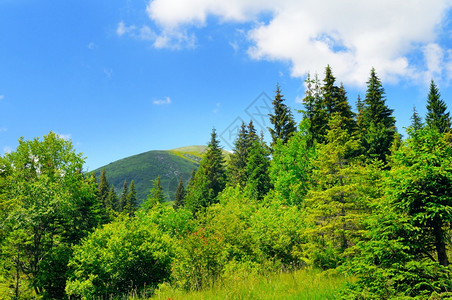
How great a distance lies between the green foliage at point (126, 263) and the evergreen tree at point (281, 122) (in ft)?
89.0

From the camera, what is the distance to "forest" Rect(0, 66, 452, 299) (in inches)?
208

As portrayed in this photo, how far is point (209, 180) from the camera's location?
4484 cm

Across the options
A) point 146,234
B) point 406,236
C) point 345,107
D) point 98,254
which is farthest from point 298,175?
point 406,236

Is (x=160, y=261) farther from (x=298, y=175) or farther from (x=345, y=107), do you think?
(x=345, y=107)

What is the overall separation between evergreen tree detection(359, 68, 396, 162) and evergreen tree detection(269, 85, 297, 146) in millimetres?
9154

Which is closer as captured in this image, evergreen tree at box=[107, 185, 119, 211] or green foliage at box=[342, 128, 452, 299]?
green foliage at box=[342, 128, 452, 299]

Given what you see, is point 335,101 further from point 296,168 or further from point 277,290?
point 277,290

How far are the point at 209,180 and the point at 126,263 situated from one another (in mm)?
33059

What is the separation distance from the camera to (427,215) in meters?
5.05

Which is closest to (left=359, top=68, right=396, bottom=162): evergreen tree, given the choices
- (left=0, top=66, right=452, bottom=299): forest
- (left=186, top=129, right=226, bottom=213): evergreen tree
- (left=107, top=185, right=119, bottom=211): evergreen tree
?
(left=0, top=66, right=452, bottom=299): forest

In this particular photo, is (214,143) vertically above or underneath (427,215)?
above

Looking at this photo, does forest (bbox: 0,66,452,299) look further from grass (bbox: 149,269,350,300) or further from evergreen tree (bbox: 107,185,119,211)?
evergreen tree (bbox: 107,185,119,211)

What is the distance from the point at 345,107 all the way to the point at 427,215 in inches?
1168

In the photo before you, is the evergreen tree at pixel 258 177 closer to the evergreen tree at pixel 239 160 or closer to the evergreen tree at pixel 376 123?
the evergreen tree at pixel 239 160
